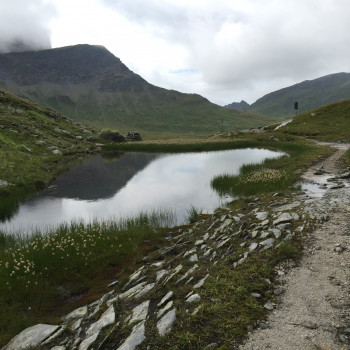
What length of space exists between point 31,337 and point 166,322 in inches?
174

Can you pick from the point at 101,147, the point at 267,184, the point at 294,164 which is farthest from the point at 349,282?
the point at 101,147

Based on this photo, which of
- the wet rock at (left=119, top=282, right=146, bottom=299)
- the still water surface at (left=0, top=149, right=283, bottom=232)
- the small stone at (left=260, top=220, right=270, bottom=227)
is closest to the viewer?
the wet rock at (left=119, top=282, right=146, bottom=299)

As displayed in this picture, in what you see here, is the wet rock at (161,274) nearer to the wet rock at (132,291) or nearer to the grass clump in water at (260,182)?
the wet rock at (132,291)

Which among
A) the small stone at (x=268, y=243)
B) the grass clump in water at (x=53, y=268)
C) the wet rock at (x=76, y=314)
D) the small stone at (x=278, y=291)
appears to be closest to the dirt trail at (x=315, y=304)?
the small stone at (x=278, y=291)

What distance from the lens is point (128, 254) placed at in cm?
1377

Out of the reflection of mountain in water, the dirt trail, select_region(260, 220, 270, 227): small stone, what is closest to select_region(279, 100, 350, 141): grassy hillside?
the reflection of mountain in water

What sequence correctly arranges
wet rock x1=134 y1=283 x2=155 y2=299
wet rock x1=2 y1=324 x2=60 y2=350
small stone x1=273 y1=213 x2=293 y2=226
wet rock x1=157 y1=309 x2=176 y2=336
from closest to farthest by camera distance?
wet rock x1=157 y1=309 x2=176 y2=336
wet rock x1=2 y1=324 x2=60 y2=350
wet rock x1=134 y1=283 x2=155 y2=299
small stone x1=273 y1=213 x2=293 y2=226

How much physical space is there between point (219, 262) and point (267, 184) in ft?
52.8

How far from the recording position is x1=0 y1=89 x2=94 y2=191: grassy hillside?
31.1 metres

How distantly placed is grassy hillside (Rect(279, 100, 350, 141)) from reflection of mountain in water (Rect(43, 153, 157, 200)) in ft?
153

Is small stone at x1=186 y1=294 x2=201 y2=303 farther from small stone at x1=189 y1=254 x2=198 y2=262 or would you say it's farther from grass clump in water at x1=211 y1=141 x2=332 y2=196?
grass clump in water at x1=211 y1=141 x2=332 y2=196

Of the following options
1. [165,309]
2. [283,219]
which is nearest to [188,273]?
[165,309]

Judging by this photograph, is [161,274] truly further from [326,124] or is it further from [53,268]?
[326,124]

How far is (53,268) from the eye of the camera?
11430 mm
